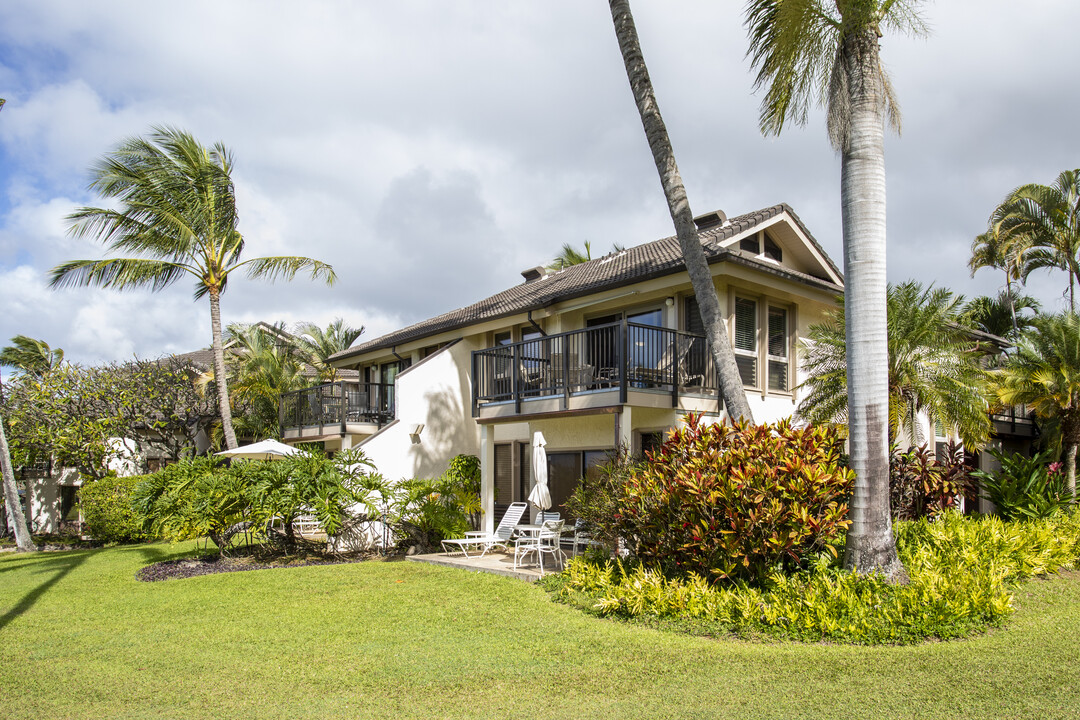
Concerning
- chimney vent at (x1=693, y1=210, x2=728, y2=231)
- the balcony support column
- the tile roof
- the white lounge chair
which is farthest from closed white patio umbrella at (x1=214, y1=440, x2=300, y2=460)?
chimney vent at (x1=693, y1=210, x2=728, y2=231)

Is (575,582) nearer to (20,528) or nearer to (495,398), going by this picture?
(495,398)

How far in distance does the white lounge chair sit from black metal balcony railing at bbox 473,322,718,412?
2.29 meters

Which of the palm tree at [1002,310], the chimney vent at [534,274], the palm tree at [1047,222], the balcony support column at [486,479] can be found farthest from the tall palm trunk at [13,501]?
the palm tree at [1002,310]

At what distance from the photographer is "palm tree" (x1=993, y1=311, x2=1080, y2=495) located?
15.2m

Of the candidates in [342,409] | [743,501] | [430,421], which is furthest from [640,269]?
[342,409]

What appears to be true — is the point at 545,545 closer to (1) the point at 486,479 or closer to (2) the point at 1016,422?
(1) the point at 486,479

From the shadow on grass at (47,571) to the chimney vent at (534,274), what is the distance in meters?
14.6

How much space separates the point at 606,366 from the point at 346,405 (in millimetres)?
9945

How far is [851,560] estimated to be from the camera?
8.37 metres

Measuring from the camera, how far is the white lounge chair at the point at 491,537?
1362cm

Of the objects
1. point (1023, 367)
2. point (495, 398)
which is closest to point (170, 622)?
point (495, 398)

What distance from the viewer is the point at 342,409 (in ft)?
68.7

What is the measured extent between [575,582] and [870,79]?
7.46 m

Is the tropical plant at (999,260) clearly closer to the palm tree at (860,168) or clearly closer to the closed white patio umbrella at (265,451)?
the palm tree at (860,168)
